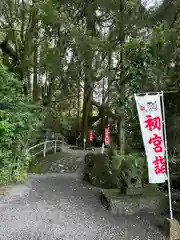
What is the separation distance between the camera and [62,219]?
13.1ft

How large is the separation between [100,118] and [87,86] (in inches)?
168

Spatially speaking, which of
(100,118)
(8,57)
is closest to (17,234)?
(8,57)

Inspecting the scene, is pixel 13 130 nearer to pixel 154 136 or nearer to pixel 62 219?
pixel 62 219

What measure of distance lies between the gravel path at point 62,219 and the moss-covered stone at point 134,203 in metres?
0.16

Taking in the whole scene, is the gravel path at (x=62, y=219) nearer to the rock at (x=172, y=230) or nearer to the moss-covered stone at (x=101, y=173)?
the rock at (x=172, y=230)

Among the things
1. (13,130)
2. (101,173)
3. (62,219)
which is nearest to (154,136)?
(62,219)

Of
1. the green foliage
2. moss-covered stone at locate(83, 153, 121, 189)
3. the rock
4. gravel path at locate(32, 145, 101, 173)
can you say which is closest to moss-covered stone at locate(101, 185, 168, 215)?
the rock

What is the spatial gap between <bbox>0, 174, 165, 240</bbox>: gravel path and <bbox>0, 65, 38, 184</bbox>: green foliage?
0.55 m

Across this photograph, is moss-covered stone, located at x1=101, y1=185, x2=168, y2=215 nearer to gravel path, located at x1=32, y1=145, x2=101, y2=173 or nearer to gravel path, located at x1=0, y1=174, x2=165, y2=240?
gravel path, located at x1=0, y1=174, x2=165, y2=240

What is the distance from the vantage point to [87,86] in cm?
1319

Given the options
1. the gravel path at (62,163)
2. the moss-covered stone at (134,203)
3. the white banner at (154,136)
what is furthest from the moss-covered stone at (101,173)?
the white banner at (154,136)

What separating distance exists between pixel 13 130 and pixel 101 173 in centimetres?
275

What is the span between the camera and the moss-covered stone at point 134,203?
4379 millimetres

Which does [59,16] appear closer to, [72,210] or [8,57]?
[8,57]
